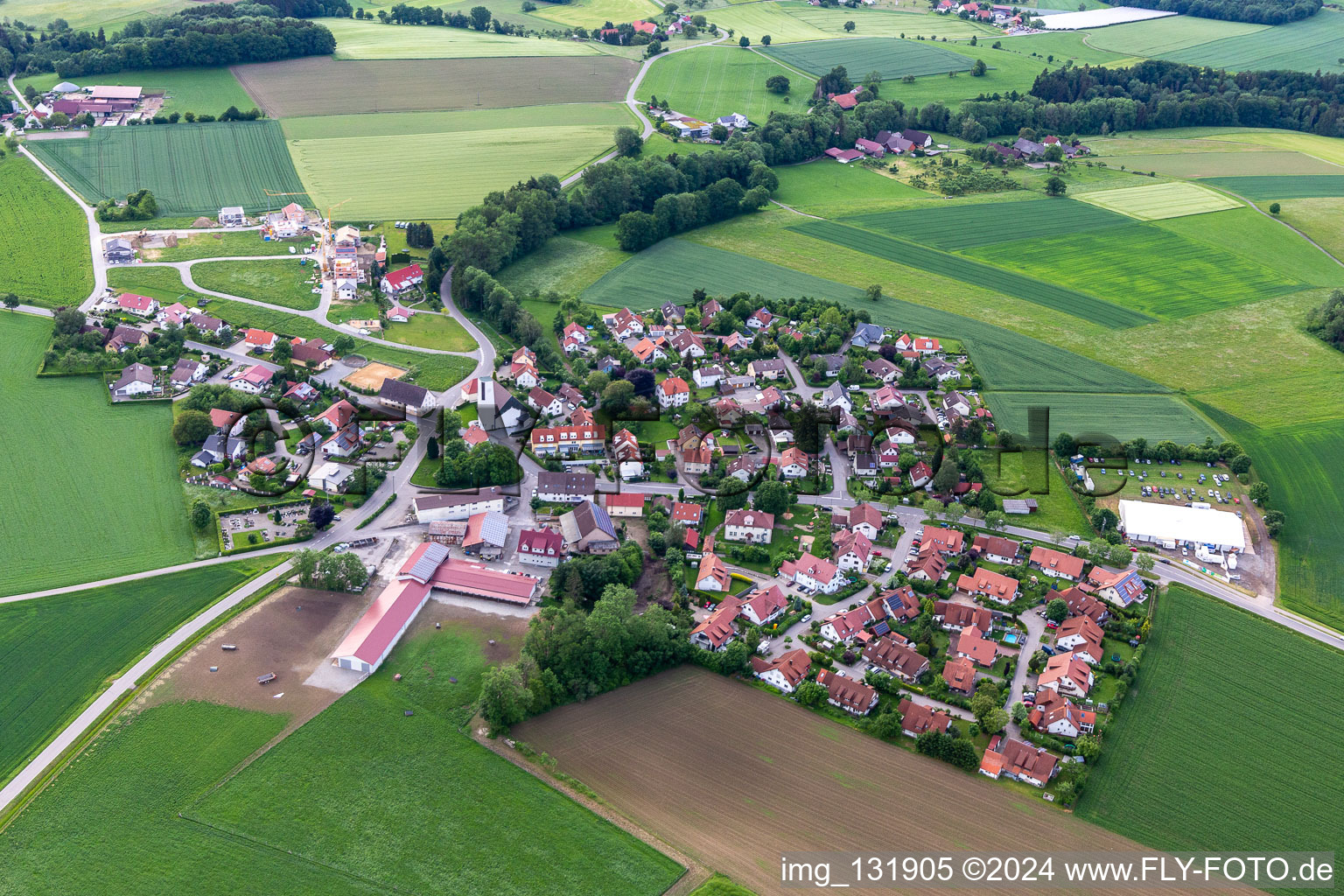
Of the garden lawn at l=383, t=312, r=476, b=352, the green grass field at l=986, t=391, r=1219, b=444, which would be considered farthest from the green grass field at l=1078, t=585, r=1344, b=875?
the garden lawn at l=383, t=312, r=476, b=352

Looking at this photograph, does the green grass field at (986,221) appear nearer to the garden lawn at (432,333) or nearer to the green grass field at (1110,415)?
the green grass field at (1110,415)

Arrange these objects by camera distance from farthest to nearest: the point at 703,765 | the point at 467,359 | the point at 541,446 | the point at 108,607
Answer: the point at 467,359
the point at 541,446
the point at 108,607
the point at 703,765

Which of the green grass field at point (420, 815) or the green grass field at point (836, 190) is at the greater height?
the green grass field at point (836, 190)

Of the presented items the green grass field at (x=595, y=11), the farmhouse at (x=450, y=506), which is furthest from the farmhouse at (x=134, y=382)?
the green grass field at (x=595, y=11)

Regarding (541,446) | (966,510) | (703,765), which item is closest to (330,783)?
(703,765)

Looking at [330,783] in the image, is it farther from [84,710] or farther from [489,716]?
[84,710]

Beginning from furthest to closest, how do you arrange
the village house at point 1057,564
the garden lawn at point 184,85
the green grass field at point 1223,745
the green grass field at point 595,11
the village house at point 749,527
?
1. the green grass field at point 595,11
2. the garden lawn at point 184,85
3. the village house at point 749,527
4. the village house at point 1057,564
5. the green grass field at point 1223,745

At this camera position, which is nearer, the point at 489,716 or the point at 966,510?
the point at 489,716
